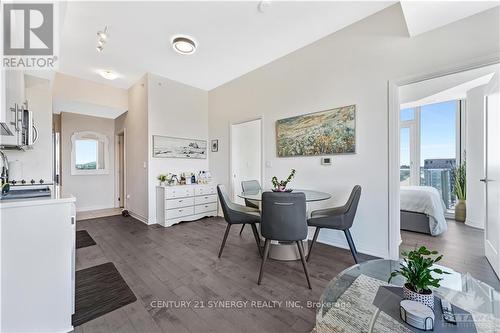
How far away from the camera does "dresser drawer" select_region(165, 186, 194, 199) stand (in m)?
3.88

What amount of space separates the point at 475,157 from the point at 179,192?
5.49 metres

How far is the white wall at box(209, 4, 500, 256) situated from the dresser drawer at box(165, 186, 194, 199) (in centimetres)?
167

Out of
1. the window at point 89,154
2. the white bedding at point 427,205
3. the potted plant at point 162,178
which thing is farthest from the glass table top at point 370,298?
the window at point 89,154

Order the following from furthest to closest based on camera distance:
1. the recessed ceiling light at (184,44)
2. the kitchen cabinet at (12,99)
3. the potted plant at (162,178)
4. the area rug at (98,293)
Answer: the potted plant at (162,178), the recessed ceiling light at (184,44), the kitchen cabinet at (12,99), the area rug at (98,293)

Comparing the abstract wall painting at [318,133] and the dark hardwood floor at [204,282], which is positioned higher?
the abstract wall painting at [318,133]

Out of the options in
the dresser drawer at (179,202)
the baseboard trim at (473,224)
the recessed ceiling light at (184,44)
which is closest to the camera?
the recessed ceiling light at (184,44)

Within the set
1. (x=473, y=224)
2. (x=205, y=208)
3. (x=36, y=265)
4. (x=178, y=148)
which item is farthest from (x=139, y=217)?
(x=473, y=224)

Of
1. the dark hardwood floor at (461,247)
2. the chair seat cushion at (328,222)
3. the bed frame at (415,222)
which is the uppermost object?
the chair seat cushion at (328,222)

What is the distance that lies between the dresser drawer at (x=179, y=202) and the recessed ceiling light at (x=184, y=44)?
8.32ft

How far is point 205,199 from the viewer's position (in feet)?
14.6

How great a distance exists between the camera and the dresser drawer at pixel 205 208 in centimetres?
430

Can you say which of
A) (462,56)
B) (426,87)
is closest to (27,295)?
(462,56)

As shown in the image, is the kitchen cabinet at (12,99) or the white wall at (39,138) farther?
the white wall at (39,138)

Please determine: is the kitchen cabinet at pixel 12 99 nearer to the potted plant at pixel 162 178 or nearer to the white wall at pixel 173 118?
the white wall at pixel 173 118
